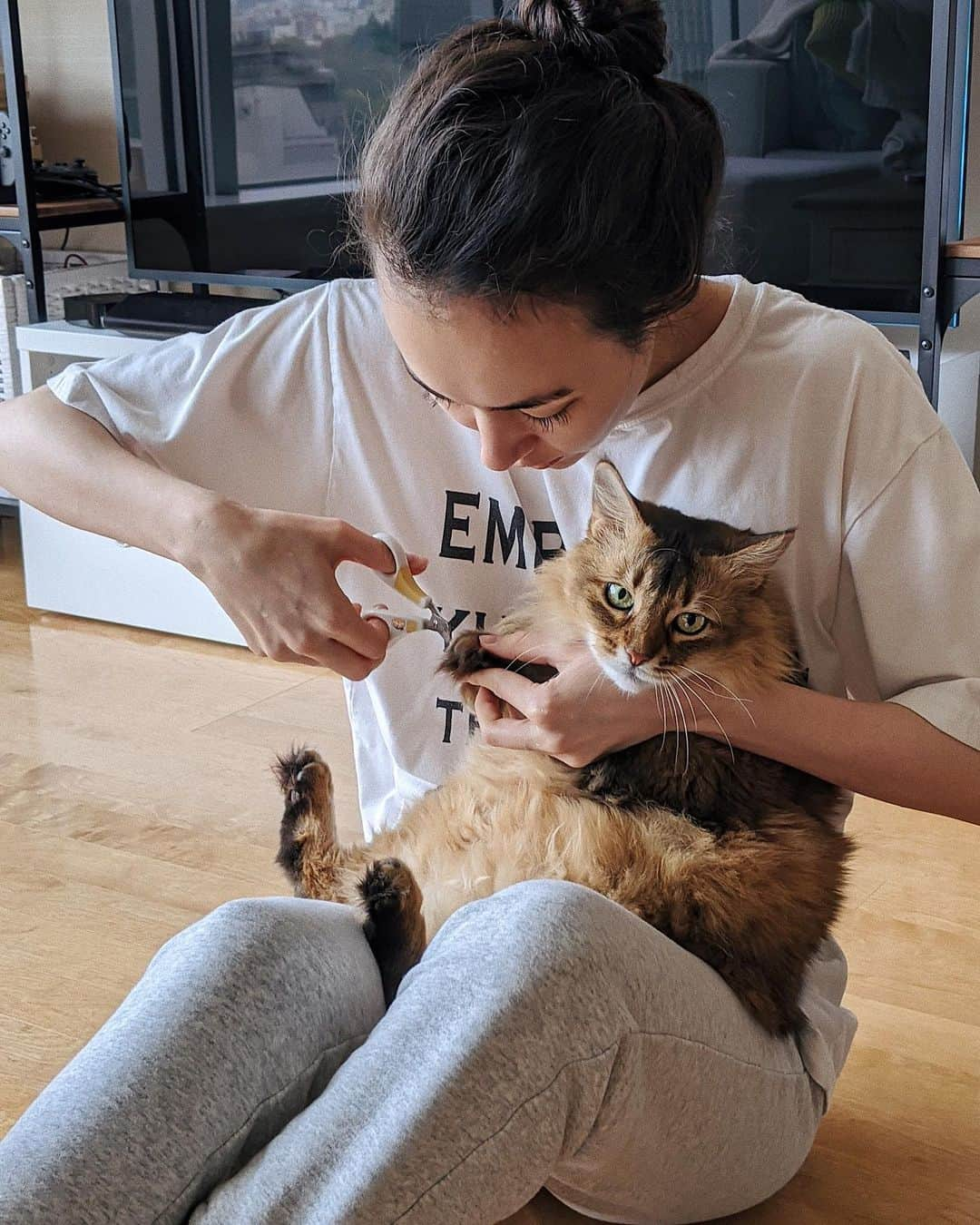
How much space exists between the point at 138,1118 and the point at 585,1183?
1.26ft

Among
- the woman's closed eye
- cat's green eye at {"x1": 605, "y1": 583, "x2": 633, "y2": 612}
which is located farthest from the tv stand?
the woman's closed eye

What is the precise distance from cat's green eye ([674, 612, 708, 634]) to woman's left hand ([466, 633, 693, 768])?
69 mm

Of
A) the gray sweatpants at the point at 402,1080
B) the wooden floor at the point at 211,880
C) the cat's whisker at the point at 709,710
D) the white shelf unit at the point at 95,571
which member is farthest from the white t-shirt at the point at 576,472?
the white shelf unit at the point at 95,571

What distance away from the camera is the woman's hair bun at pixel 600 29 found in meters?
1.09

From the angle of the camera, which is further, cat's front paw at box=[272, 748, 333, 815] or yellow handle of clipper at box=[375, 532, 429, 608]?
cat's front paw at box=[272, 748, 333, 815]

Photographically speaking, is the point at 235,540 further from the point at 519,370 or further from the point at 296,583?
the point at 519,370

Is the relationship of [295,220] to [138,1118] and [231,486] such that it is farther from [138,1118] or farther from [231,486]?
[138,1118]

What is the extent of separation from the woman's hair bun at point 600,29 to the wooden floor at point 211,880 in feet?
3.70

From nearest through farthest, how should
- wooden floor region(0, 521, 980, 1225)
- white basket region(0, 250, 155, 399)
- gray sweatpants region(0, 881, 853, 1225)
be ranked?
gray sweatpants region(0, 881, 853, 1225)
wooden floor region(0, 521, 980, 1225)
white basket region(0, 250, 155, 399)

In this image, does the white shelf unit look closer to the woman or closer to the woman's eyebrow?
the woman

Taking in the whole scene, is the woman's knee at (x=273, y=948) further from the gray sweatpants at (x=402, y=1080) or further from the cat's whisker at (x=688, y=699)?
the cat's whisker at (x=688, y=699)

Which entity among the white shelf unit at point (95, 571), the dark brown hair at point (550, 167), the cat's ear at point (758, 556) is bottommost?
the white shelf unit at point (95, 571)

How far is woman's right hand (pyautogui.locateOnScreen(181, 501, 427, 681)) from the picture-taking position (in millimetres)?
1178

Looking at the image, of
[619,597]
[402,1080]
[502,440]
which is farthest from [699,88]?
[402,1080]
